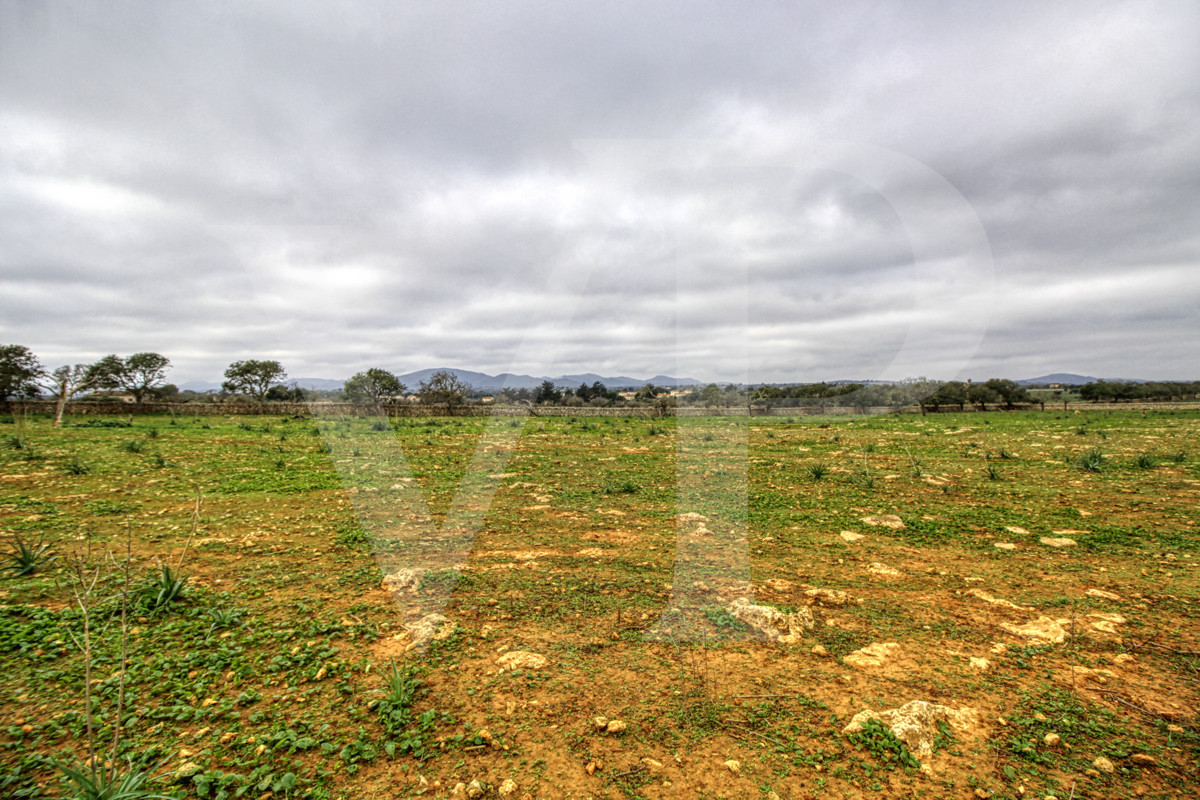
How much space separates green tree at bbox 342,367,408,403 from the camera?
3994 cm

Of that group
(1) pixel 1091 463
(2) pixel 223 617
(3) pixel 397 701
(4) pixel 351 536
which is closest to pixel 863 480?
(1) pixel 1091 463

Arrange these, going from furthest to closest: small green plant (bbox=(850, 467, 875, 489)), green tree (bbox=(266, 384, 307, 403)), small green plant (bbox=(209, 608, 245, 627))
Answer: green tree (bbox=(266, 384, 307, 403))
small green plant (bbox=(850, 467, 875, 489))
small green plant (bbox=(209, 608, 245, 627))

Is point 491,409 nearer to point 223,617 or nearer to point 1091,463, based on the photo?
point 1091,463

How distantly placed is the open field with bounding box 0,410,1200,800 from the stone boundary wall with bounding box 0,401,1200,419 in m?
27.0

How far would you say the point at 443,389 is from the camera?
43312 millimetres

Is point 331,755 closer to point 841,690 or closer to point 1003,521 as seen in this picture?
point 841,690

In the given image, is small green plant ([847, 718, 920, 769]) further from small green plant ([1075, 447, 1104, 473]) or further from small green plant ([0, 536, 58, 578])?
small green plant ([1075, 447, 1104, 473])

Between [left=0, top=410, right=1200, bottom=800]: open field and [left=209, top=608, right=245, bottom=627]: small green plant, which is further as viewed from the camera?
[left=209, top=608, right=245, bottom=627]: small green plant

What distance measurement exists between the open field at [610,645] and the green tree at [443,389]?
34.4m

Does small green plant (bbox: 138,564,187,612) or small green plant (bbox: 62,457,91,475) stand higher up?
small green plant (bbox: 62,457,91,475)

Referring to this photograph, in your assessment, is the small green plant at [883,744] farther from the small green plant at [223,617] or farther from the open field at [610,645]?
the small green plant at [223,617]

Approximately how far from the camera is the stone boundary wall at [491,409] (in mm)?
34531

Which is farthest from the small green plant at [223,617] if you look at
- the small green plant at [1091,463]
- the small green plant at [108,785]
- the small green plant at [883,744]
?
the small green plant at [1091,463]

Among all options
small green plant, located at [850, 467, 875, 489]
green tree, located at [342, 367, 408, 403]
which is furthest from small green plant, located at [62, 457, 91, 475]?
green tree, located at [342, 367, 408, 403]
